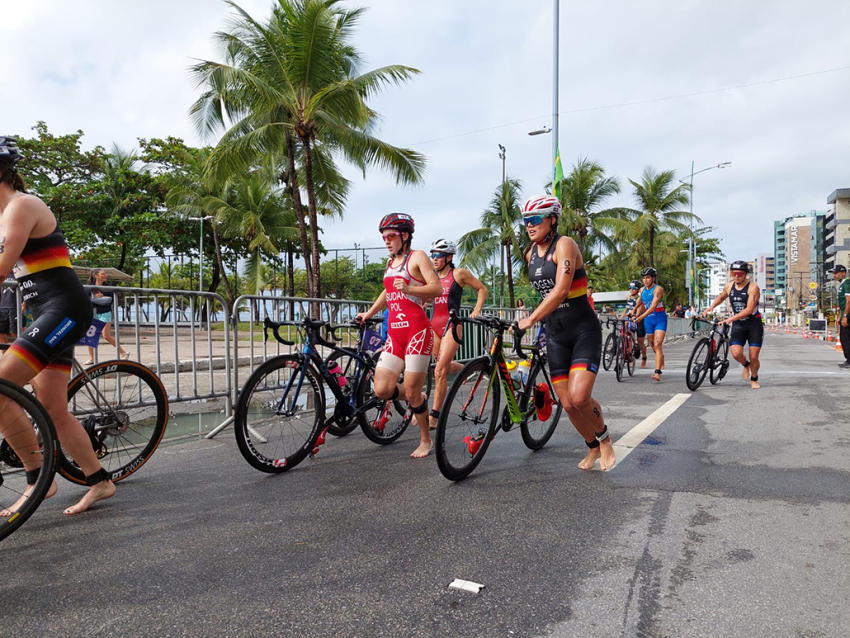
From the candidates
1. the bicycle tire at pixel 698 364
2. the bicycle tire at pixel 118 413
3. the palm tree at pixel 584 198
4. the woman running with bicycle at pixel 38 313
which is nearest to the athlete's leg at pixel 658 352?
the bicycle tire at pixel 698 364

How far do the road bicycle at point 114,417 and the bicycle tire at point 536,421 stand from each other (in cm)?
268

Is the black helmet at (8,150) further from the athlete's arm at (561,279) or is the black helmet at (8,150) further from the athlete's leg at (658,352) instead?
the athlete's leg at (658,352)

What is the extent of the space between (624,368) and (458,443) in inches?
324

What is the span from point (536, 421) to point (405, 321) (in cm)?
135

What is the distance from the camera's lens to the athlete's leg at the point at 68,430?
337cm

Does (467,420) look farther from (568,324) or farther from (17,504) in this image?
(17,504)

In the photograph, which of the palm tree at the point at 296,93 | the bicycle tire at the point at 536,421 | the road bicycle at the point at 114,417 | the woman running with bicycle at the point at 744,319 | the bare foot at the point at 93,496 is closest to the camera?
the bare foot at the point at 93,496

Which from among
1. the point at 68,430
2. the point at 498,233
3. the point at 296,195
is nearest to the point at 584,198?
the point at 498,233

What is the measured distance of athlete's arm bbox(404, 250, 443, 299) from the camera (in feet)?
Answer: 14.8

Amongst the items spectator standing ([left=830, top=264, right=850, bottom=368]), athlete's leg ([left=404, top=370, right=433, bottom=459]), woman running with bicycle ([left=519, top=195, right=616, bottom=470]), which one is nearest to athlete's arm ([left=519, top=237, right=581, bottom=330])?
woman running with bicycle ([left=519, top=195, right=616, bottom=470])

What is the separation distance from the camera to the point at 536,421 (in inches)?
196

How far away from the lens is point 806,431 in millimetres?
5742

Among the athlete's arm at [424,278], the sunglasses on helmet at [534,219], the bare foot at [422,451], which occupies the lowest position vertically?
the bare foot at [422,451]

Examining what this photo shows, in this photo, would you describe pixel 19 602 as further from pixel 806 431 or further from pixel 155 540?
pixel 806 431
